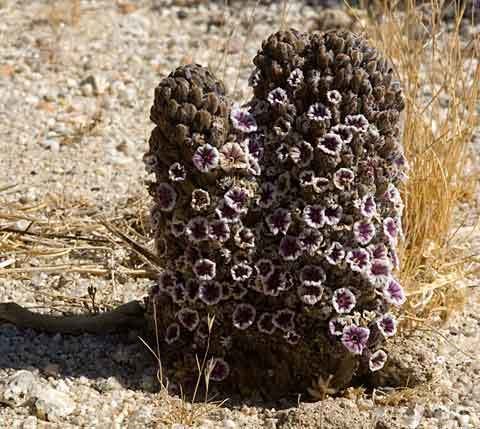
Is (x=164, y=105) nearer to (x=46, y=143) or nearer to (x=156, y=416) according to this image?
(x=156, y=416)

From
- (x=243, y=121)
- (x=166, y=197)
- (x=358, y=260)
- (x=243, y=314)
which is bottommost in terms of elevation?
(x=243, y=314)

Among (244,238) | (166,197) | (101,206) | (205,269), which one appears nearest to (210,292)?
(205,269)

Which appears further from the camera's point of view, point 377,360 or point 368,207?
point 377,360

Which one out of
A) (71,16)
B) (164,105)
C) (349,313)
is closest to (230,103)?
(164,105)

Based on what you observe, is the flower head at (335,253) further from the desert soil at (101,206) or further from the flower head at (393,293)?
the desert soil at (101,206)

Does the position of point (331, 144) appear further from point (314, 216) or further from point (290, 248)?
point (290, 248)

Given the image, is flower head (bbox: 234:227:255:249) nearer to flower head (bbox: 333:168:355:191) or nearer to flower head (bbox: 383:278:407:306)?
flower head (bbox: 333:168:355:191)

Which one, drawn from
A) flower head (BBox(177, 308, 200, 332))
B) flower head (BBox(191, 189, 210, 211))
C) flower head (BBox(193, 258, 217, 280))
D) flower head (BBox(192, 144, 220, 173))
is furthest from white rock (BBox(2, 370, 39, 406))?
flower head (BBox(192, 144, 220, 173))
